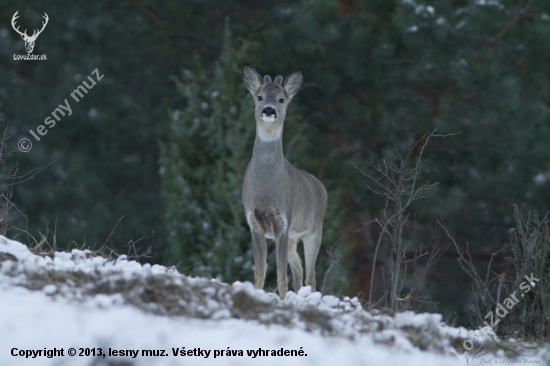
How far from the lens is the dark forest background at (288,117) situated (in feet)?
42.9

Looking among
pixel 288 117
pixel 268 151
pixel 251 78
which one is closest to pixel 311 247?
pixel 268 151

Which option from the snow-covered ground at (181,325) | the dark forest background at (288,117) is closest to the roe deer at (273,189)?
the snow-covered ground at (181,325)

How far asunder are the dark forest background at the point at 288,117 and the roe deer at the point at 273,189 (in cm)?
364

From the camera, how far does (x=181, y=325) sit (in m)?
4.96

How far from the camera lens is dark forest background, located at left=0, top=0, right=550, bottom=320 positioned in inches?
515

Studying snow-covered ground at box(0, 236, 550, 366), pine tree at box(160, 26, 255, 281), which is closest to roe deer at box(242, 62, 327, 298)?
snow-covered ground at box(0, 236, 550, 366)

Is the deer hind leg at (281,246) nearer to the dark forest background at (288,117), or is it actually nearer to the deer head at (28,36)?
the dark forest background at (288,117)

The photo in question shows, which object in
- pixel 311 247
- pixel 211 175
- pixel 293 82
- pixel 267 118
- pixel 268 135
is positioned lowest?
pixel 311 247

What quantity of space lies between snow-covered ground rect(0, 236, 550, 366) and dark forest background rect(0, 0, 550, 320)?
6.23 m

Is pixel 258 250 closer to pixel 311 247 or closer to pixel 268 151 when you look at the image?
pixel 268 151

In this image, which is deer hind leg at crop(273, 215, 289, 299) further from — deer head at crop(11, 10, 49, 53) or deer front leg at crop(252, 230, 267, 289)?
deer head at crop(11, 10, 49, 53)

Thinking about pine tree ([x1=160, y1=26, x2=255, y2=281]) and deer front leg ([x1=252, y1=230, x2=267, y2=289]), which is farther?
pine tree ([x1=160, y1=26, x2=255, y2=281])

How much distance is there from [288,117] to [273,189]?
17.8 ft

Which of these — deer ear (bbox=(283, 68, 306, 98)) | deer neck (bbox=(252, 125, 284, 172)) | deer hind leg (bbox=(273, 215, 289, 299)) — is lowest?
deer hind leg (bbox=(273, 215, 289, 299))
